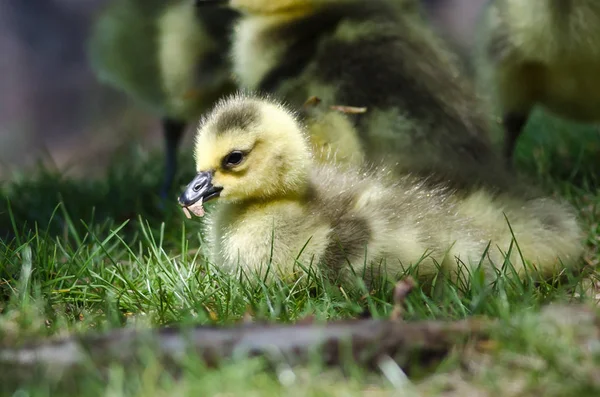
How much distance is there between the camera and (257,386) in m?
1.47

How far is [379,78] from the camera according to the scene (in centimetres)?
260

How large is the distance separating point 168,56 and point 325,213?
1397 mm

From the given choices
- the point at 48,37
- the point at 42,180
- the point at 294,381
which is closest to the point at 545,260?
the point at 294,381

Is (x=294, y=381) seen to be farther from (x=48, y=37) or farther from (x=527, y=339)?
(x=48, y=37)

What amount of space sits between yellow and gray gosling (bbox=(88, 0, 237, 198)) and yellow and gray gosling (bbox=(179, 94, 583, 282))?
101 cm

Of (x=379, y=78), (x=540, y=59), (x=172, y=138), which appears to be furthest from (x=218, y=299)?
(x=172, y=138)

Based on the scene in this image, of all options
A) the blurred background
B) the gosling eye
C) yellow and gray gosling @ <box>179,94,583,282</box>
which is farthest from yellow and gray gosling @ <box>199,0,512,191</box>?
the blurred background

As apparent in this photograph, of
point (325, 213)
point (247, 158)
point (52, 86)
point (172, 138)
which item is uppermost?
point (247, 158)

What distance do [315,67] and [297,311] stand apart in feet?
2.84

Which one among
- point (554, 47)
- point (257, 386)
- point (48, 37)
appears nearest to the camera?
point (257, 386)

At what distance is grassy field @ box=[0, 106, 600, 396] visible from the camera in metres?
1.47

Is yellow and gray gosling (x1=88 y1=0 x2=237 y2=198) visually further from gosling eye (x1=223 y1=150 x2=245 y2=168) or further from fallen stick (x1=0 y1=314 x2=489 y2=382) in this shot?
fallen stick (x1=0 y1=314 x2=489 y2=382)

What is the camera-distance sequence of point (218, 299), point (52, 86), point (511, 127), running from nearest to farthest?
point (218, 299)
point (511, 127)
point (52, 86)

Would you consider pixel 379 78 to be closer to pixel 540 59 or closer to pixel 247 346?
pixel 540 59
